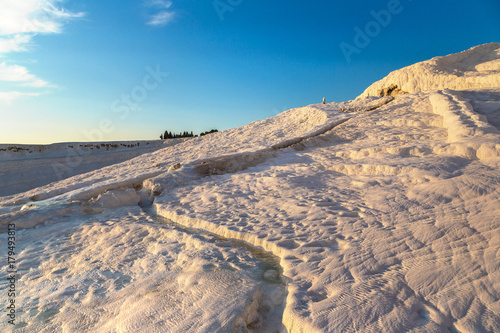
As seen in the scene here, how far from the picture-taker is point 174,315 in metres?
2.10

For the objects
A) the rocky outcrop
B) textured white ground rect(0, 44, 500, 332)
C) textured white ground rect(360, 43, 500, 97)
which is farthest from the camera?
the rocky outcrop

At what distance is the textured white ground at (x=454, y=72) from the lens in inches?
384

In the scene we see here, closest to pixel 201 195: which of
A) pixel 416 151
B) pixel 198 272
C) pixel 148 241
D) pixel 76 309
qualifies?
pixel 148 241

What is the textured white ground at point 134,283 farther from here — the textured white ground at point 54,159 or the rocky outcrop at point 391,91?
the rocky outcrop at point 391,91

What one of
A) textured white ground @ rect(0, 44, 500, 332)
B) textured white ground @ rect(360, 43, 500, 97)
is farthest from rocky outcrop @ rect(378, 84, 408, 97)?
textured white ground @ rect(0, 44, 500, 332)

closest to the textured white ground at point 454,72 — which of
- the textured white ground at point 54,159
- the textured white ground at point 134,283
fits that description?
the textured white ground at point 134,283

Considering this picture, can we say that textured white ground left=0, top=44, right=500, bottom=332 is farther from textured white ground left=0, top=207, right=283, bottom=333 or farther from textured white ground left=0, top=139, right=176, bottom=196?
textured white ground left=0, top=139, right=176, bottom=196

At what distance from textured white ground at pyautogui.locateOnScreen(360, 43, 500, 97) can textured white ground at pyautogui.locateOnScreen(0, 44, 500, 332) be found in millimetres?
3833

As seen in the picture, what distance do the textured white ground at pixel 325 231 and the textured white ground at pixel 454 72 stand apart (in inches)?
151

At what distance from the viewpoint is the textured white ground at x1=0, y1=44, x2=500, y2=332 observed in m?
2.02

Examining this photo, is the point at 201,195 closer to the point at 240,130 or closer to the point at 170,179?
the point at 170,179

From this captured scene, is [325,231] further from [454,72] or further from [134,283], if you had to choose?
[454,72]

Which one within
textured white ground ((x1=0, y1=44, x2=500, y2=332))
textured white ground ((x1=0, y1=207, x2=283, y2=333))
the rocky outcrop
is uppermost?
the rocky outcrop

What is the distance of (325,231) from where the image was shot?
3.12 metres
